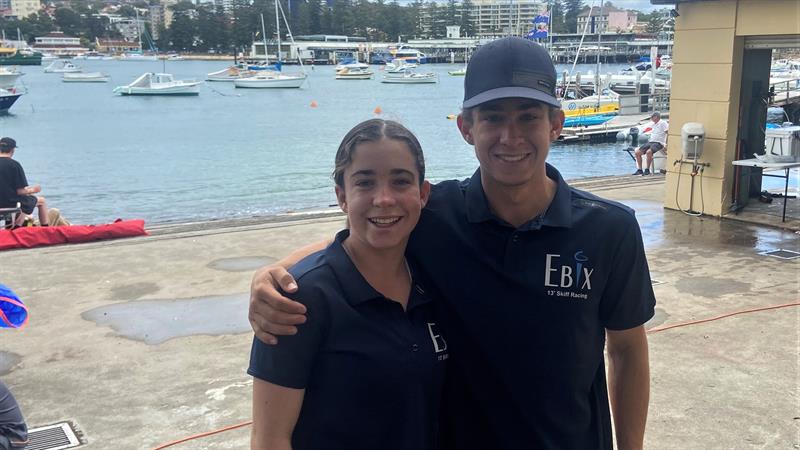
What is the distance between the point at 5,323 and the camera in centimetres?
331

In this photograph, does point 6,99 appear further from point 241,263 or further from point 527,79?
point 527,79

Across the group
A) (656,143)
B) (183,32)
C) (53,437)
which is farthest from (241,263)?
(183,32)

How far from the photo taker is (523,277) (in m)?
2.02

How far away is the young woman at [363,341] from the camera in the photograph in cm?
178

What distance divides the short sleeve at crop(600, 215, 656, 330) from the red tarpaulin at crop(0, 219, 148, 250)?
8.76m

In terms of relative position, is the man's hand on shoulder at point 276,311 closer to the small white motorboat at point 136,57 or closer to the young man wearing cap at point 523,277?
the young man wearing cap at point 523,277

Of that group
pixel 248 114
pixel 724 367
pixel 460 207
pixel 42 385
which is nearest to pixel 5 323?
pixel 42 385

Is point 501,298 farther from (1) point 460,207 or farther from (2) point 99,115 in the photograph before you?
(2) point 99,115

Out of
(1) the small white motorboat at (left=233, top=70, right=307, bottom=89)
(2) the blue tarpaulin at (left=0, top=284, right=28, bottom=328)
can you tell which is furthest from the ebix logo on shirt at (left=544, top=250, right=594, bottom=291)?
(1) the small white motorboat at (left=233, top=70, right=307, bottom=89)

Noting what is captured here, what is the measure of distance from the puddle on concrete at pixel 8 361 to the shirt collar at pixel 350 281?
4381 mm

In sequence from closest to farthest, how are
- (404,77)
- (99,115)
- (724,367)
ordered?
1. (724,367)
2. (99,115)
3. (404,77)

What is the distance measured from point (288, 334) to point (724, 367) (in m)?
4.15

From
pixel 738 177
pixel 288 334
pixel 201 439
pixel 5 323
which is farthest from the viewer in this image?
pixel 738 177

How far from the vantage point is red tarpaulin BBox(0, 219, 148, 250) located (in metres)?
9.15
